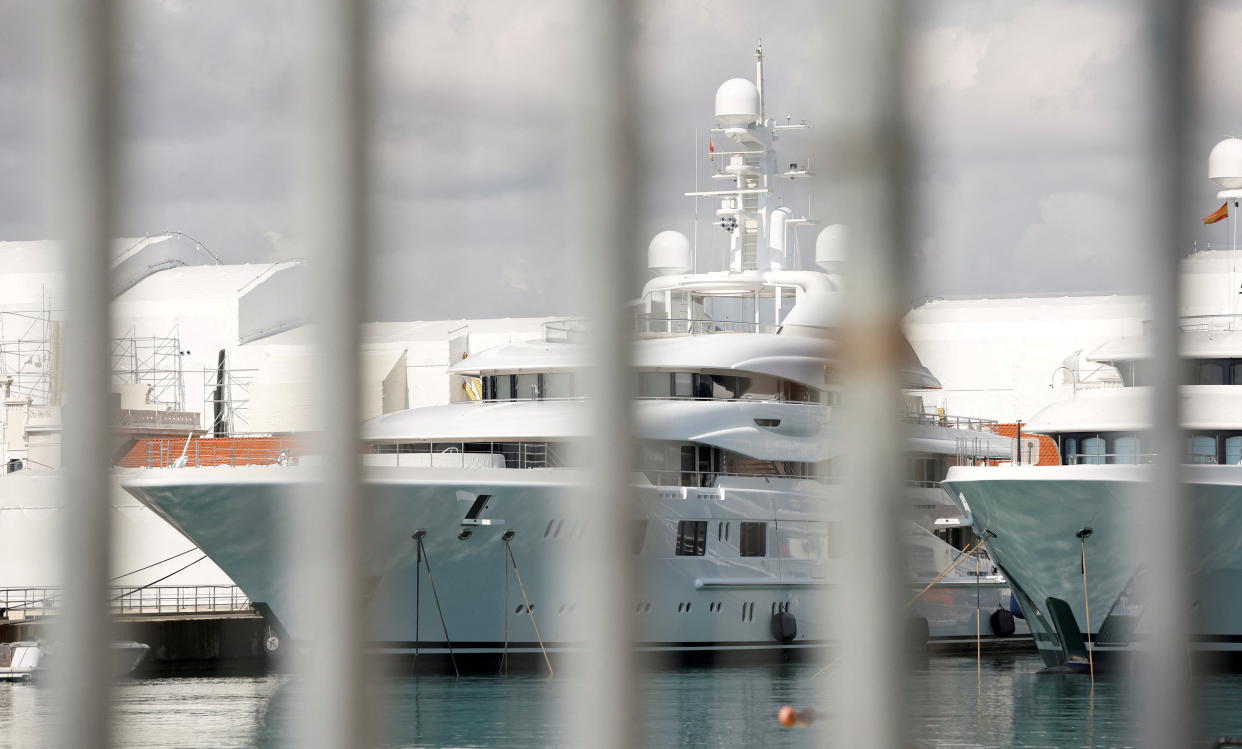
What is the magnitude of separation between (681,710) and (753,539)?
28.0 feet

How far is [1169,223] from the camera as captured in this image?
2.91 meters

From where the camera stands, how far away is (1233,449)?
25312 mm

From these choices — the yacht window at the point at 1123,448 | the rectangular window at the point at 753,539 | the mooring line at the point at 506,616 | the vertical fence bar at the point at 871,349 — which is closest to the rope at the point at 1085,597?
the yacht window at the point at 1123,448

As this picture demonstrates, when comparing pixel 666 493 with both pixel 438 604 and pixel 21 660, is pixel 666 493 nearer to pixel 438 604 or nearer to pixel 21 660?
pixel 438 604

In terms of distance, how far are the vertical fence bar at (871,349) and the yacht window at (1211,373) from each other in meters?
26.1

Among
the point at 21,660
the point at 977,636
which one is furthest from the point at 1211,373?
the point at 21,660

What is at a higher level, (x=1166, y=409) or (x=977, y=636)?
(x=1166, y=409)

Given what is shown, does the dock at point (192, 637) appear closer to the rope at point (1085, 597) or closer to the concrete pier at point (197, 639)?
the concrete pier at point (197, 639)

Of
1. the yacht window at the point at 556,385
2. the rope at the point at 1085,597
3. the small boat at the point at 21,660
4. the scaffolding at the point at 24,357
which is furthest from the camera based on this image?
the scaffolding at the point at 24,357

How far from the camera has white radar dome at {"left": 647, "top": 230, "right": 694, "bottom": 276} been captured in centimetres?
3544

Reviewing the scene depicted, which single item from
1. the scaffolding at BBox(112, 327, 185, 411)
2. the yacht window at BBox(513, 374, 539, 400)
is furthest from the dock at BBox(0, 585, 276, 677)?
the scaffolding at BBox(112, 327, 185, 411)

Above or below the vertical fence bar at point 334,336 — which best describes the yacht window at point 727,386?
above

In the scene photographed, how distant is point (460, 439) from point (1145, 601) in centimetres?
2531

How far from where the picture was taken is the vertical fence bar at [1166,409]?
2883mm
